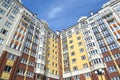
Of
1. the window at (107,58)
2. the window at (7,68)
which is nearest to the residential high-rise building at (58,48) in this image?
the window at (7,68)

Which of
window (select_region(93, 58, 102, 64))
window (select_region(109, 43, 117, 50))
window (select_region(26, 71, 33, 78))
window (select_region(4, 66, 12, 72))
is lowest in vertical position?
window (select_region(26, 71, 33, 78))

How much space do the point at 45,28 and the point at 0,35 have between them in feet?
83.1

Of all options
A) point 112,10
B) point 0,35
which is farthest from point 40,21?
point 112,10

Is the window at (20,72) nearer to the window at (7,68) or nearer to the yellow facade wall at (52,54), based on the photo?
the window at (7,68)

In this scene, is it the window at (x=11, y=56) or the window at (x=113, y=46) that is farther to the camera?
the window at (x=113, y=46)

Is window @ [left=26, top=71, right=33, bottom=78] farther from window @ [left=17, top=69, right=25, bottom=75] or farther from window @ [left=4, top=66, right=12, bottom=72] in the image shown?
window @ [left=4, top=66, right=12, bottom=72]

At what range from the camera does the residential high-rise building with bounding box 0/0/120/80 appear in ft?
114

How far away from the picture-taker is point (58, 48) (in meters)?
57.6

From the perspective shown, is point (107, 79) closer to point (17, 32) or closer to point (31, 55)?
point (31, 55)

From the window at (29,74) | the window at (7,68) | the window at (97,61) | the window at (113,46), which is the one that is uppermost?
the window at (113,46)

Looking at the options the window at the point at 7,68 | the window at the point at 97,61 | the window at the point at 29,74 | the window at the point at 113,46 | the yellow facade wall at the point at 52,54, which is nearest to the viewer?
the window at the point at 7,68

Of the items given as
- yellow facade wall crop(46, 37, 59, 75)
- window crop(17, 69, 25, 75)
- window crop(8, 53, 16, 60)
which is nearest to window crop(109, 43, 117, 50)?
yellow facade wall crop(46, 37, 59, 75)

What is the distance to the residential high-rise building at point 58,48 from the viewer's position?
114 feet

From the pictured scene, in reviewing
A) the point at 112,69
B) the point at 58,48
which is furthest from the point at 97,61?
the point at 58,48
